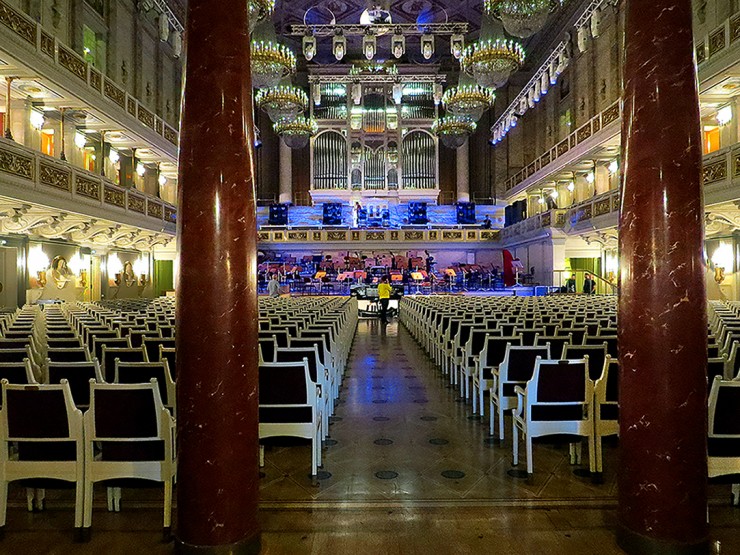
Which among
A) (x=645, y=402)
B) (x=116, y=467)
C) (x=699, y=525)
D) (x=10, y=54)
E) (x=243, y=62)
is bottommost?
(x=699, y=525)

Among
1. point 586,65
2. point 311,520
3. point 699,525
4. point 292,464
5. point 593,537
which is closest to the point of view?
point 699,525

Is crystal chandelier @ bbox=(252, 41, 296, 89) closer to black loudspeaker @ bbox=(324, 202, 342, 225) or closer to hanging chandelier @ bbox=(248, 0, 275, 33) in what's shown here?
hanging chandelier @ bbox=(248, 0, 275, 33)

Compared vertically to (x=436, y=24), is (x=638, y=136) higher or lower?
lower

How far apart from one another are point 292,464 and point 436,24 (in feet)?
80.7

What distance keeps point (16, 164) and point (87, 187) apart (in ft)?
9.46

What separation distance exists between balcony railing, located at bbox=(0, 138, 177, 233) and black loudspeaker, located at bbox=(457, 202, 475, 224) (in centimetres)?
1685

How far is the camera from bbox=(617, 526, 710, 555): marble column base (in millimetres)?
2545

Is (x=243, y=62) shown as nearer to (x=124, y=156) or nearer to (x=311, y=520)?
(x=311, y=520)

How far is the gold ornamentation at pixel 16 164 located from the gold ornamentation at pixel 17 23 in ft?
7.70

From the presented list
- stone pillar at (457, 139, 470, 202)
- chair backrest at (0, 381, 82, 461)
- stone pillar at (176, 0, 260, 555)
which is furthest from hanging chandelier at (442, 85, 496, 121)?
chair backrest at (0, 381, 82, 461)

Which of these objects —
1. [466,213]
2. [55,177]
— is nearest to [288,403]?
[55,177]

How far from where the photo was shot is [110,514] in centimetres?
316

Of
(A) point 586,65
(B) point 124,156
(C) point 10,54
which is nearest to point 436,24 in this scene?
(A) point 586,65

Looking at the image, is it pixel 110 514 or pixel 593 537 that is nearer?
pixel 593 537
